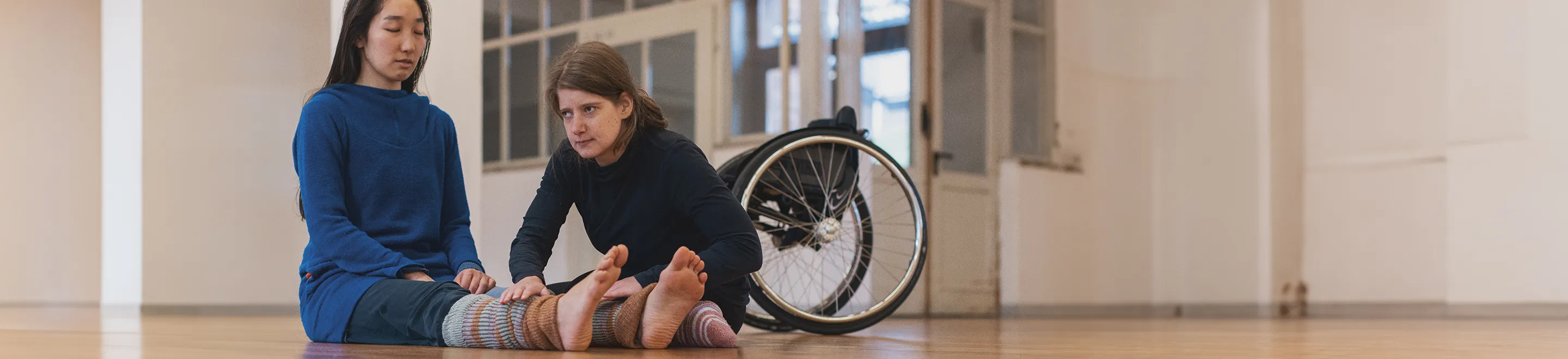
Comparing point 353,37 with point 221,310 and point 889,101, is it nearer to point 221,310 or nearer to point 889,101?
point 889,101

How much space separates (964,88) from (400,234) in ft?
9.09

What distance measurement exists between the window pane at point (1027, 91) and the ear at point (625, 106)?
293 centimetres

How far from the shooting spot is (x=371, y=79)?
6.16ft

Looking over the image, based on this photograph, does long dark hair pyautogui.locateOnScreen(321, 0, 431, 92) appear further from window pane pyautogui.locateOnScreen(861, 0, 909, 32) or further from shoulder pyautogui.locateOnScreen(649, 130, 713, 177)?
window pane pyautogui.locateOnScreen(861, 0, 909, 32)

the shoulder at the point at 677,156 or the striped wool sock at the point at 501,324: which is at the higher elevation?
the shoulder at the point at 677,156

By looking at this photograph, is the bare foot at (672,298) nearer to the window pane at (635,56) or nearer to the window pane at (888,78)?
the window pane at (635,56)

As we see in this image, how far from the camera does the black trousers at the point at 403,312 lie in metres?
1.58

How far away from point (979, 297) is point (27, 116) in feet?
15.7

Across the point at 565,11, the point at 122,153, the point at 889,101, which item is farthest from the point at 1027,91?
the point at 122,153

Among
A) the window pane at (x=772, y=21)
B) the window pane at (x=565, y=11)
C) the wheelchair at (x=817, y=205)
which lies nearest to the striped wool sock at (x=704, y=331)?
the wheelchair at (x=817, y=205)

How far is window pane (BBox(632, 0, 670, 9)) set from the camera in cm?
339

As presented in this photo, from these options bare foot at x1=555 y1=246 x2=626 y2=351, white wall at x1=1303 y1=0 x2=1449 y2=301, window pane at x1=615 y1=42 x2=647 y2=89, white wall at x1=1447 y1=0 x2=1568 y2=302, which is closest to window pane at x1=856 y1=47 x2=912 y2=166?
window pane at x1=615 y1=42 x2=647 y2=89

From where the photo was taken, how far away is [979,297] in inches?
168

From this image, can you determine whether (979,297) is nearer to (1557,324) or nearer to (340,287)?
(1557,324)
